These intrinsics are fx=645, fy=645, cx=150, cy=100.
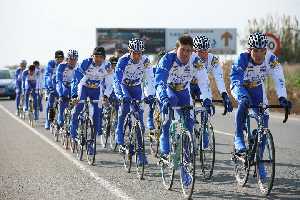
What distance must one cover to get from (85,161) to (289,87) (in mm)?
17613

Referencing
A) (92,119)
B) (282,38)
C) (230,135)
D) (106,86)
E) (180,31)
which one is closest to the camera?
(92,119)

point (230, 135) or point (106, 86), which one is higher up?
point (106, 86)

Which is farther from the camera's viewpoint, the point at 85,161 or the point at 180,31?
the point at 180,31

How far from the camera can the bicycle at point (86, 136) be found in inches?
431

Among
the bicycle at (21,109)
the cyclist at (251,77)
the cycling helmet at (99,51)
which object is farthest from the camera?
the bicycle at (21,109)

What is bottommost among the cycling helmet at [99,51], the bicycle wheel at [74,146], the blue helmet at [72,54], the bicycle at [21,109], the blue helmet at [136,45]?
the bicycle at [21,109]

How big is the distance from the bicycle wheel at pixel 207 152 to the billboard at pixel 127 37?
55.8 m

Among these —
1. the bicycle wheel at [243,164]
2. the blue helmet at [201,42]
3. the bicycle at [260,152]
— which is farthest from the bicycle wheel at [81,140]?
the bicycle at [260,152]

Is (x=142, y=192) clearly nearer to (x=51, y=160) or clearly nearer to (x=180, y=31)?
(x=51, y=160)

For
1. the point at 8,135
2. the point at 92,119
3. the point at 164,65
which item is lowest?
the point at 8,135

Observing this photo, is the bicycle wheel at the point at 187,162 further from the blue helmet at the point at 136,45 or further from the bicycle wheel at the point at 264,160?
the blue helmet at the point at 136,45

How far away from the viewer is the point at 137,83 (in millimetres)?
11609

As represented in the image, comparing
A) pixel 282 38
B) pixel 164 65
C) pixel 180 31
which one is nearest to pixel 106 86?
pixel 164 65

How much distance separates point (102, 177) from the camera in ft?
31.1
